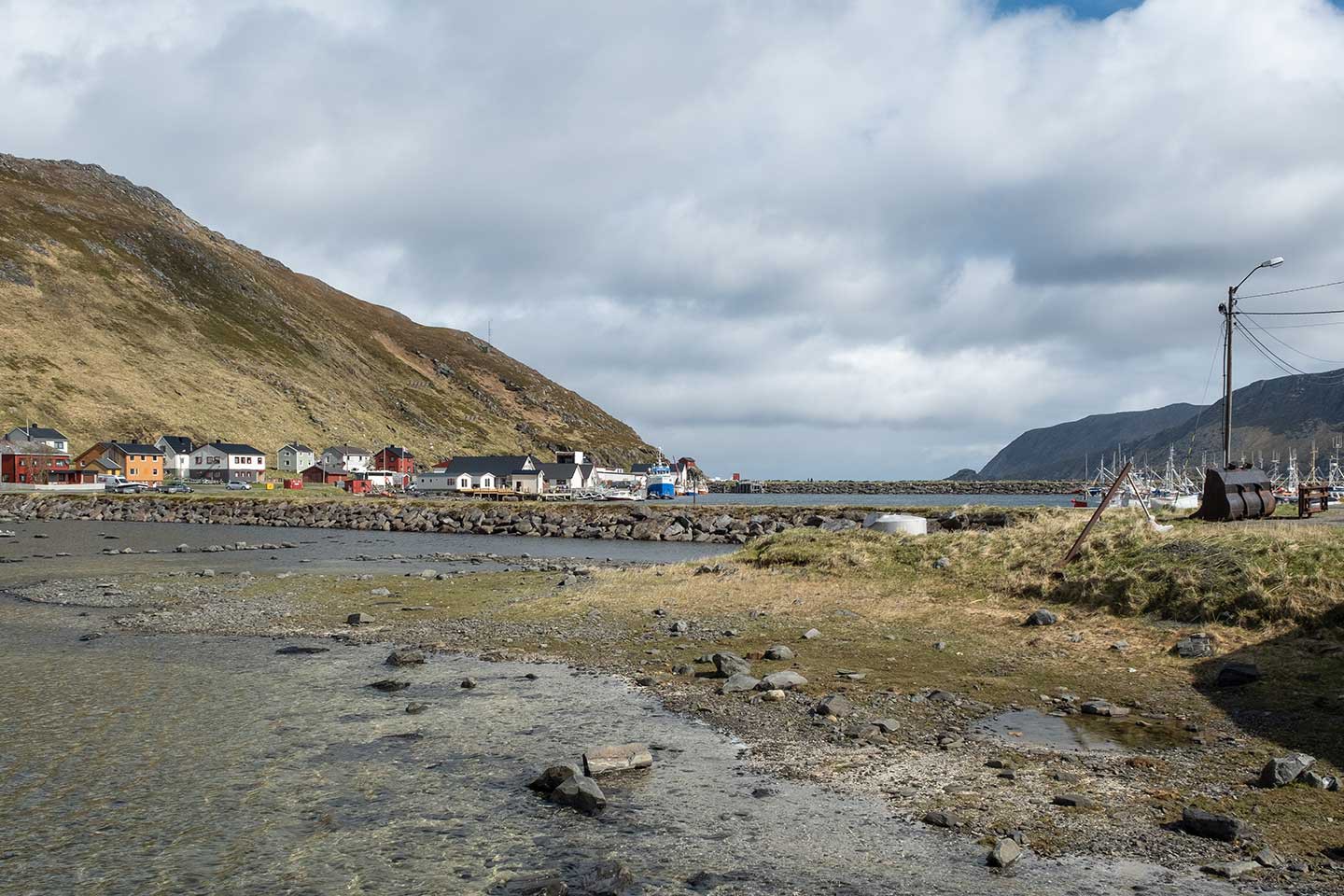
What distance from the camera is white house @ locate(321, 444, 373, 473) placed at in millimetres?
188500

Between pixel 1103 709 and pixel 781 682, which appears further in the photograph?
pixel 781 682

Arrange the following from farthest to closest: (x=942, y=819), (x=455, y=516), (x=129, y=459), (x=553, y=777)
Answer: (x=129, y=459) → (x=455, y=516) → (x=553, y=777) → (x=942, y=819)

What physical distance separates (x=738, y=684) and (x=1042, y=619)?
1179 cm

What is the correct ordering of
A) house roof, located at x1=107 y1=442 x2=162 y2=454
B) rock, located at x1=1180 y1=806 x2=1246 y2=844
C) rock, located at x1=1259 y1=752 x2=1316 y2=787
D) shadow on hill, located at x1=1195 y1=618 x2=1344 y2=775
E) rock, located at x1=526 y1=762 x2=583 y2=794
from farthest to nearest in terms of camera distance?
house roof, located at x1=107 y1=442 x2=162 y2=454 → shadow on hill, located at x1=1195 y1=618 x2=1344 y2=775 → rock, located at x1=526 y1=762 x2=583 y2=794 → rock, located at x1=1259 y1=752 x2=1316 y2=787 → rock, located at x1=1180 y1=806 x2=1246 y2=844

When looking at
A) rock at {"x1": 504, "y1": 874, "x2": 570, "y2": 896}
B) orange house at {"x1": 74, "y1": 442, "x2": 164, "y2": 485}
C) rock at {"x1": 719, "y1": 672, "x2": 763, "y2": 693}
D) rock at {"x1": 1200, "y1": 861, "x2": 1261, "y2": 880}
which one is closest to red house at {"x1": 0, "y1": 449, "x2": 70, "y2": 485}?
orange house at {"x1": 74, "y1": 442, "x2": 164, "y2": 485}

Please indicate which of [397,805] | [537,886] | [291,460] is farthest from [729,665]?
[291,460]

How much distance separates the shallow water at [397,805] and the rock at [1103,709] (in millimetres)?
7476

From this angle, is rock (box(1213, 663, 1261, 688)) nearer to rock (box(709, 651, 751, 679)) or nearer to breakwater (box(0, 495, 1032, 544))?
rock (box(709, 651, 751, 679))

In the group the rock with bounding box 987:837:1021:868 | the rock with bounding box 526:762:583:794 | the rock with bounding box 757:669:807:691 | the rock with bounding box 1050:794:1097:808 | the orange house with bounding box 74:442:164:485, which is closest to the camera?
the rock with bounding box 987:837:1021:868

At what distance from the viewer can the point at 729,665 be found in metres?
21.8

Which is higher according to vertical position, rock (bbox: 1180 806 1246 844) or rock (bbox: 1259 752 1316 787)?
rock (bbox: 1259 752 1316 787)

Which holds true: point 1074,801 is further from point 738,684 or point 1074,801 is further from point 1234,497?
point 1234,497

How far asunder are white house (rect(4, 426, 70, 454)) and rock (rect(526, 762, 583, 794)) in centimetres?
16656

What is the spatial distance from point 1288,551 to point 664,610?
20.2m
